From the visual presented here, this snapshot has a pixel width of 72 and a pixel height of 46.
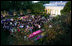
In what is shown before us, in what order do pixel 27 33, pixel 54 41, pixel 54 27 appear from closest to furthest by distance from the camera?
pixel 54 41 < pixel 54 27 < pixel 27 33

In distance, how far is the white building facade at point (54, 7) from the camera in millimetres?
5129

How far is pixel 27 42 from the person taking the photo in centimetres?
477

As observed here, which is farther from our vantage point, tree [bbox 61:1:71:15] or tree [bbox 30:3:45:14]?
tree [bbox 30:3:45:14]

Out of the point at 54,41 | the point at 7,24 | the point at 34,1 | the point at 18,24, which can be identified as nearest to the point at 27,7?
the point at 34,1

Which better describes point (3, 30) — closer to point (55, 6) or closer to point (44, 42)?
point (44, 42)

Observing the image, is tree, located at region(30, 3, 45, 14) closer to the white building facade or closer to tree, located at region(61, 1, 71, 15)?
the white building facade

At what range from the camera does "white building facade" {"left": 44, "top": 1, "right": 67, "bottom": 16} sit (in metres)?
5.13

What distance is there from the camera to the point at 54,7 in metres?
5.29

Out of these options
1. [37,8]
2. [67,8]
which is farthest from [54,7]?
[37,8]

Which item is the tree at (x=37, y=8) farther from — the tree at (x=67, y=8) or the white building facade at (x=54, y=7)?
the tree at (x=67, y=8)

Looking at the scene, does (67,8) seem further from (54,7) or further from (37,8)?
(37,8)

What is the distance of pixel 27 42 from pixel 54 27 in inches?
52.2

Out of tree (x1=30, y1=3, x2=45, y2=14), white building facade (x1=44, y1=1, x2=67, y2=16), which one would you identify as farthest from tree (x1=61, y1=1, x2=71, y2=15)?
tree (x1=30, y1=3, x2=45, y2=14)

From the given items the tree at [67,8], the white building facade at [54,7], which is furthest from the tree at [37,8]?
the tree at [67,8]
